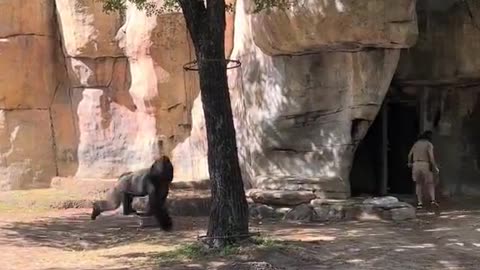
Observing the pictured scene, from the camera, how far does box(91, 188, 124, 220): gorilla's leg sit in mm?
13817

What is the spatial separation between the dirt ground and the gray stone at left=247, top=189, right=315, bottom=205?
3.34ft

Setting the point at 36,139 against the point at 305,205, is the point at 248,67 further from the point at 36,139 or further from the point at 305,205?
the point at 36,139

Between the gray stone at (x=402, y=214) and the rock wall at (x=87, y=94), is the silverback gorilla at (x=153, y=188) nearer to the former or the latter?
the gray stone at (x=402, y=214)

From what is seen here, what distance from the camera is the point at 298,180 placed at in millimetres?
14523

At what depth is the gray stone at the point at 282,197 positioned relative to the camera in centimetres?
1429

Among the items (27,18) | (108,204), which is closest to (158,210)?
(108,204)

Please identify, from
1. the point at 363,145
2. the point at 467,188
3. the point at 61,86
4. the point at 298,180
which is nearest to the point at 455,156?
the point at 467,188

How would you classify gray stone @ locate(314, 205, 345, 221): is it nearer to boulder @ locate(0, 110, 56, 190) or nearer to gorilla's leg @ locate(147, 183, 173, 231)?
gorilla's leg @ locate(147, 183, 173, 231)

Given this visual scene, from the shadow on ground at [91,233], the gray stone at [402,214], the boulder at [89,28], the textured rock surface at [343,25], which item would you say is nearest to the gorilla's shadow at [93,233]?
the shadow on ground at [91,233]

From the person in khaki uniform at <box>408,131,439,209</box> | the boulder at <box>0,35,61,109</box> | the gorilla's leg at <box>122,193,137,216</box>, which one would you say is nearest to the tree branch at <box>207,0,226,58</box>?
the gorilla's leg at <box>122,193,137,216</box>

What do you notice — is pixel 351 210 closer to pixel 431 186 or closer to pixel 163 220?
pixel 431 186

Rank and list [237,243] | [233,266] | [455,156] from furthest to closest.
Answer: [455,156]
[237,243]
[233,266]

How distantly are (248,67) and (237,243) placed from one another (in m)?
6.17

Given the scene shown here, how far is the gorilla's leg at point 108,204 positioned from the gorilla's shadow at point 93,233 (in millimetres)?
140
